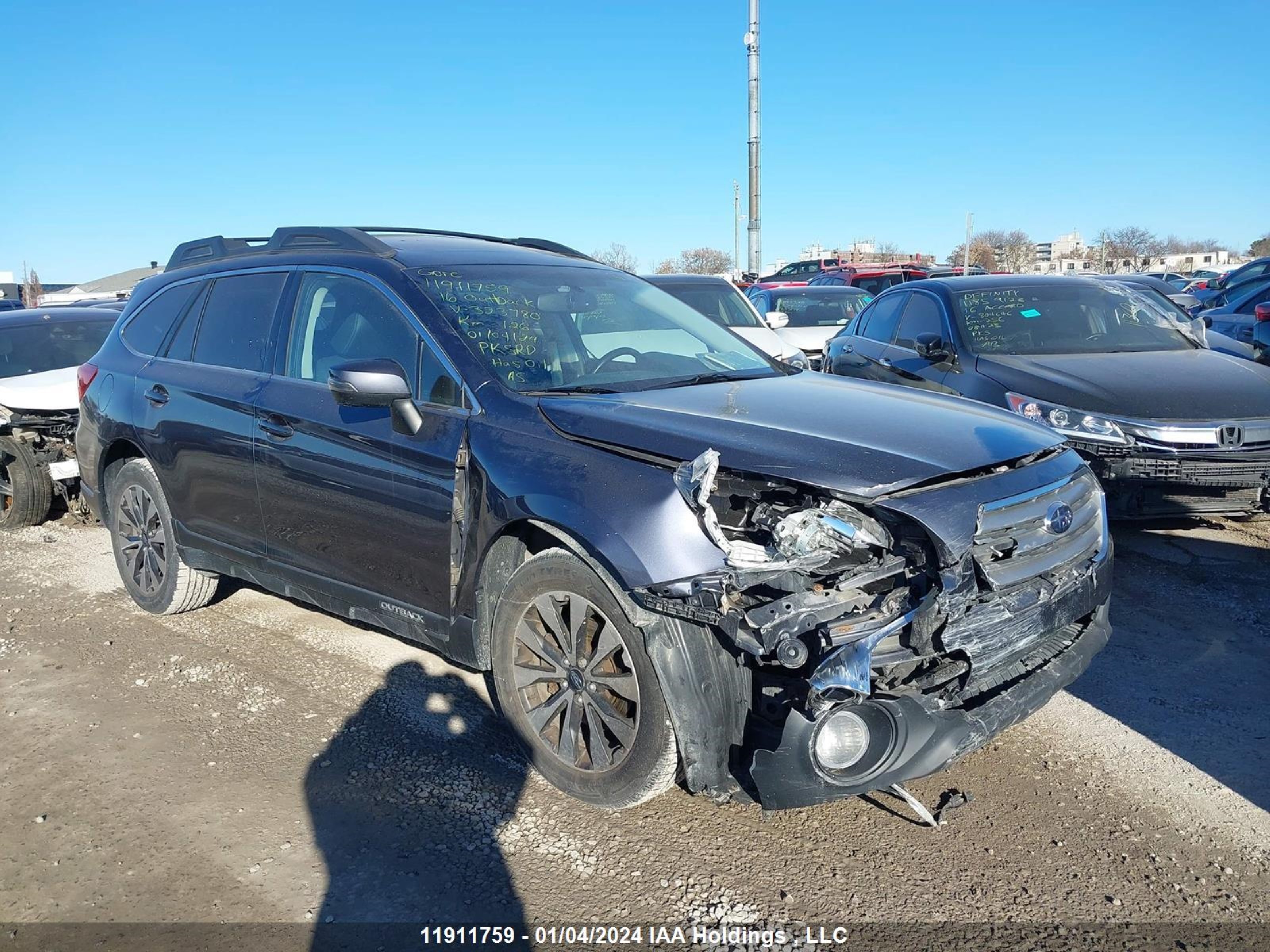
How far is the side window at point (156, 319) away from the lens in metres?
5.23

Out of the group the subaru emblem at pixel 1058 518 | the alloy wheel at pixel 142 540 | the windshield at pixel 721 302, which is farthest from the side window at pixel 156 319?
the windshield at pixel 721 302

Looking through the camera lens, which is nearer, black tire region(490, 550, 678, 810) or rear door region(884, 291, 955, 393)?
black tire region(490, 550, 678, 810)

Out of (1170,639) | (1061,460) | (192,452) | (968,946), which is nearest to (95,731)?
(192,452)

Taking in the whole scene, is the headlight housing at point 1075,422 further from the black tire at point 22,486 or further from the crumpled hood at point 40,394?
the black tire at point 22,486

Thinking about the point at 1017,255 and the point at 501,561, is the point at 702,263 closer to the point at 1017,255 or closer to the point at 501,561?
the point at 1017,255

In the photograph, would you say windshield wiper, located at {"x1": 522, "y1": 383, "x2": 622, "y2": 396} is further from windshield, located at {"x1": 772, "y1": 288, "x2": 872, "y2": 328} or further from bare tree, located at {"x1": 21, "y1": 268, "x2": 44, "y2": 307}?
bare tree, located at {"x1": 21, "y1": 268, "x2": 44, "y2": 307}

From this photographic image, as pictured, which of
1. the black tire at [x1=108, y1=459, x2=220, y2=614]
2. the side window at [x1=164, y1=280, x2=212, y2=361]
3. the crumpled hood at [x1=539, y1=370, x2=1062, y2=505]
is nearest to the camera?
the crumpled hood at [x1=539, y1=370, x2=1062, y2=505]

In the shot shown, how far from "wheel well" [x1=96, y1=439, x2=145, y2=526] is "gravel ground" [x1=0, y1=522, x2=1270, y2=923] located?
3.52ft

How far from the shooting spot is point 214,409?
15.1 feet

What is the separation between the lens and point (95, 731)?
4.08m

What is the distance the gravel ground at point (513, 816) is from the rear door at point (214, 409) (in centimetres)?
71

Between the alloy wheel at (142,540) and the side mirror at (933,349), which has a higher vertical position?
the side mirror at (933,349)

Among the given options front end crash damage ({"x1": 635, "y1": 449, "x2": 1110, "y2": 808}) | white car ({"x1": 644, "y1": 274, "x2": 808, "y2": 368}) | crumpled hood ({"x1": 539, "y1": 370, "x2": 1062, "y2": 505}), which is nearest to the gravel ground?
front end crash damage ({"x1": 635, "y1": 449, "x2": 1110, "y2": 808})

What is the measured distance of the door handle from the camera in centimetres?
418
